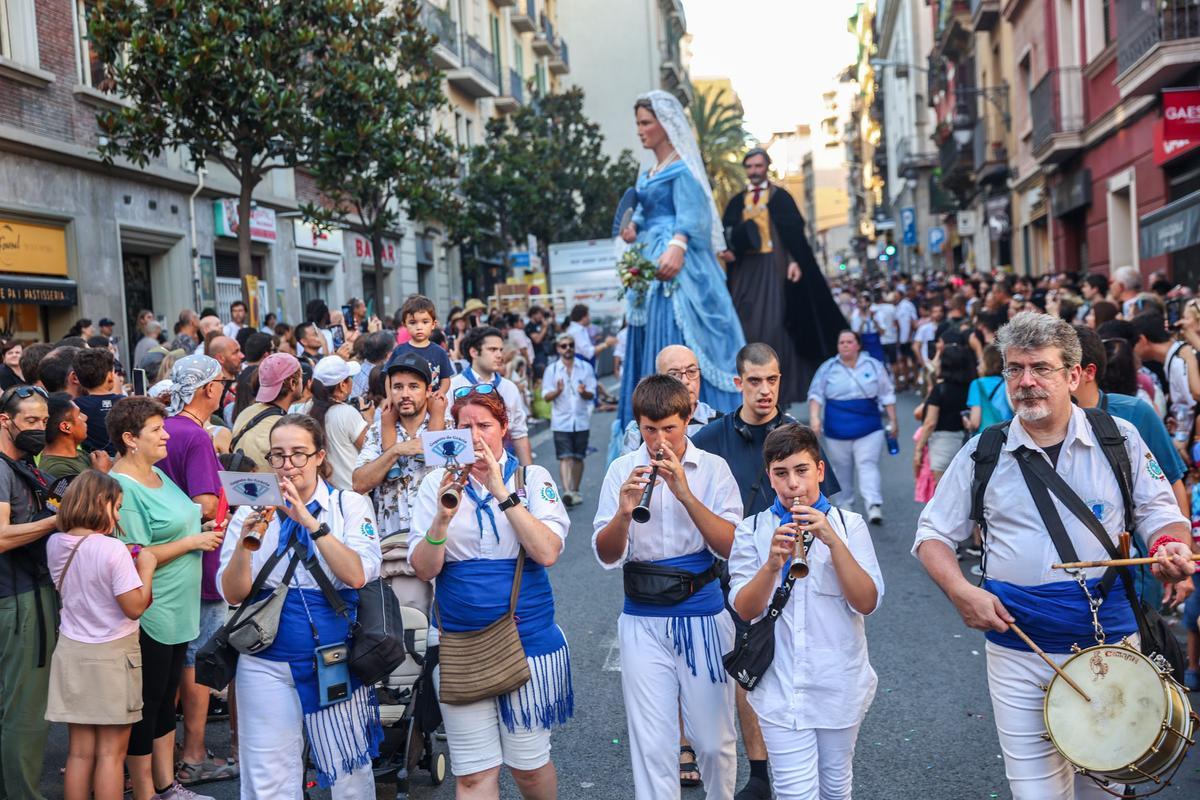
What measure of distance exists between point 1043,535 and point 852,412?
668cm

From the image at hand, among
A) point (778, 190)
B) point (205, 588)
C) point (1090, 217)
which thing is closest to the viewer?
point (205, 588)

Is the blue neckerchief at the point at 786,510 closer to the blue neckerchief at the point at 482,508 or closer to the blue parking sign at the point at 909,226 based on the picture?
the blue neckerchief at the point at 482,508

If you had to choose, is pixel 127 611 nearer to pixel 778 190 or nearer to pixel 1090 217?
pixel 778 190

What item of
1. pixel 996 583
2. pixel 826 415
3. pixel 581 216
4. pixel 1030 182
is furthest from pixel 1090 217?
pixel 996 583

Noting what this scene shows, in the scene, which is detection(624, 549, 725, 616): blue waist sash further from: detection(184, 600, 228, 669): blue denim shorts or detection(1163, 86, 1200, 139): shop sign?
detection(1163, 86, 1200, 139): shop sign

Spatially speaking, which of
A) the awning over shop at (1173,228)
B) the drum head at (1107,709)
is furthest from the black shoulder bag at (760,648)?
the awning over shop at (1173,228)

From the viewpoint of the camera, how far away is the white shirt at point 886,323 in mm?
23562

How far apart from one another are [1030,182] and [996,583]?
27.1 metres

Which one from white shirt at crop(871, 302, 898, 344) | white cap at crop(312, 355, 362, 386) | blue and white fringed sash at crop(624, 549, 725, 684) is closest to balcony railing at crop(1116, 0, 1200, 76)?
white shirt at crop(871, 302, 898, 344)

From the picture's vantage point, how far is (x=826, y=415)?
10.7 meters

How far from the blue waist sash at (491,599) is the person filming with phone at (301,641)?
11.3 inches

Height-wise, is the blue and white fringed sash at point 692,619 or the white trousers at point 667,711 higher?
the blue and white fringed sash at point 692,619

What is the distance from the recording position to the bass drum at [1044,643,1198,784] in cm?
356

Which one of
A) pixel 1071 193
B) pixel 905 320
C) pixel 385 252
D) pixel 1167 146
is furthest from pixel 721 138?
pixel 1167 146
